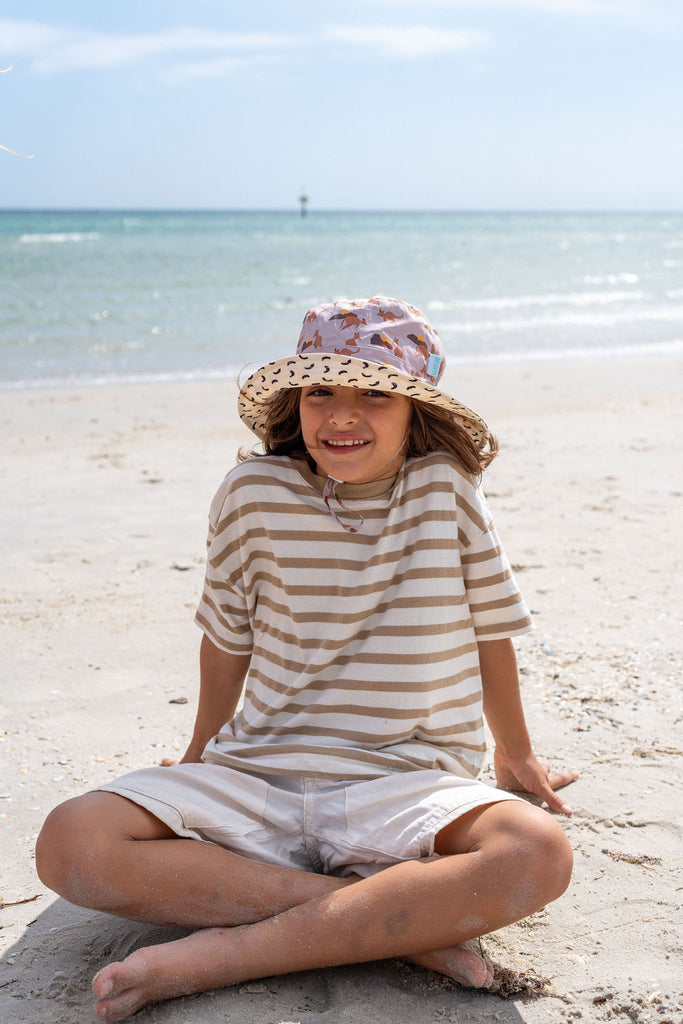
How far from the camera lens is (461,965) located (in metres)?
1.81

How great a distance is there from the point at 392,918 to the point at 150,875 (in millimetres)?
442

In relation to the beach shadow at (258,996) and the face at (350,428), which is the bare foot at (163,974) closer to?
the beach shadow at (258,996)

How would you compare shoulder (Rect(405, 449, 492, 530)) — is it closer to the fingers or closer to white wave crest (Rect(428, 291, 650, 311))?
the fingers

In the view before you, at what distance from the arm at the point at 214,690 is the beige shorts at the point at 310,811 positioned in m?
0.28

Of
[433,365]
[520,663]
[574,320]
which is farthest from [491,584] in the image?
[574,320]

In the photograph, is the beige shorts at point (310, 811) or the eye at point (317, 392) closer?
the beige shorts at point (310, 811)

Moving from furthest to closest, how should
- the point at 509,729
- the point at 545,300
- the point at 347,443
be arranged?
1. the point at 545,300
2. the point at 509,729
3. the point at 347,443

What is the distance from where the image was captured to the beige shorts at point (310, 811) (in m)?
1.90

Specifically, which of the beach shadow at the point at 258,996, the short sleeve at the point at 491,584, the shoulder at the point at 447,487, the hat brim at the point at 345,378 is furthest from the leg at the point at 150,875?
the hat brim at the point at 345,378

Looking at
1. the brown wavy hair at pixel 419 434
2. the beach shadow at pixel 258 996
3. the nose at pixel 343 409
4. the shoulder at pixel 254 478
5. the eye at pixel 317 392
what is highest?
→ the eye at pixel 317 392

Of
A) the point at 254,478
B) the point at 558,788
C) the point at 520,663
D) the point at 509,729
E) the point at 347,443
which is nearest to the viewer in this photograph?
the point at 347,443

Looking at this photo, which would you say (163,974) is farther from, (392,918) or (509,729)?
(509,729)

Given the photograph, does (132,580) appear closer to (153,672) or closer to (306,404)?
(153,672)

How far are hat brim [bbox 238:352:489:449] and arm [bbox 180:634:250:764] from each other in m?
0.59
